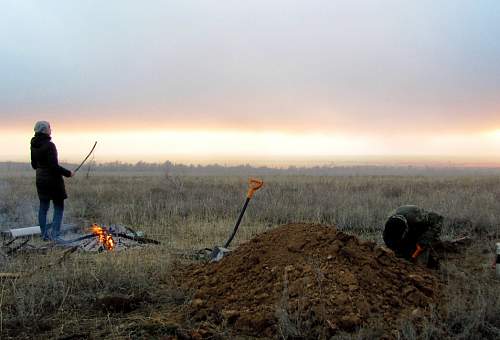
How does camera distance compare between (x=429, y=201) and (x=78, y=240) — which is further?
(x=429, y=201)

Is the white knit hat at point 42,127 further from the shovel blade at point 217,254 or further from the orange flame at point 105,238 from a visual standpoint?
the shovel blade at point 217,254

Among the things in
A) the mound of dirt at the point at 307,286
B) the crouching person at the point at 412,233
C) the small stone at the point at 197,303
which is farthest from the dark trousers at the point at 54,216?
the crouching person at the point at 412,233

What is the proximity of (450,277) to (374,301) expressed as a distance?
1.79 metres

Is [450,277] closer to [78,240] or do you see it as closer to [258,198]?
[78,240]

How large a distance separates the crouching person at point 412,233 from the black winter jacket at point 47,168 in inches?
204

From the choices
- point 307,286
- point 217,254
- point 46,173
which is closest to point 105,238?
point 46,173

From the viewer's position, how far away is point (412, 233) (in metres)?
6.79

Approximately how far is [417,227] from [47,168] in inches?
228

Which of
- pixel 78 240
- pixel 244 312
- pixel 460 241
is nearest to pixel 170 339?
pixel 244 312

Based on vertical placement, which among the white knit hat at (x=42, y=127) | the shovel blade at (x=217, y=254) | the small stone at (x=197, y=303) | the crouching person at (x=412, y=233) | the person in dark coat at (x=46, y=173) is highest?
the white knit hat at (x=42, y=127)

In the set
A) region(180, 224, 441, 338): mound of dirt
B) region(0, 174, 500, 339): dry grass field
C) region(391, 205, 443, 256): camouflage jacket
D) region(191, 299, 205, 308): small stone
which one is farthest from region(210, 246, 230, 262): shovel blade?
region(391, 205, 443, 256): camouflage jacket

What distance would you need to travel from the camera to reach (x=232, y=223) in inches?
420

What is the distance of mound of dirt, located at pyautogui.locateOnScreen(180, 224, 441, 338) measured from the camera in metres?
4.43

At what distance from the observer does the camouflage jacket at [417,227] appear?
6761mm
